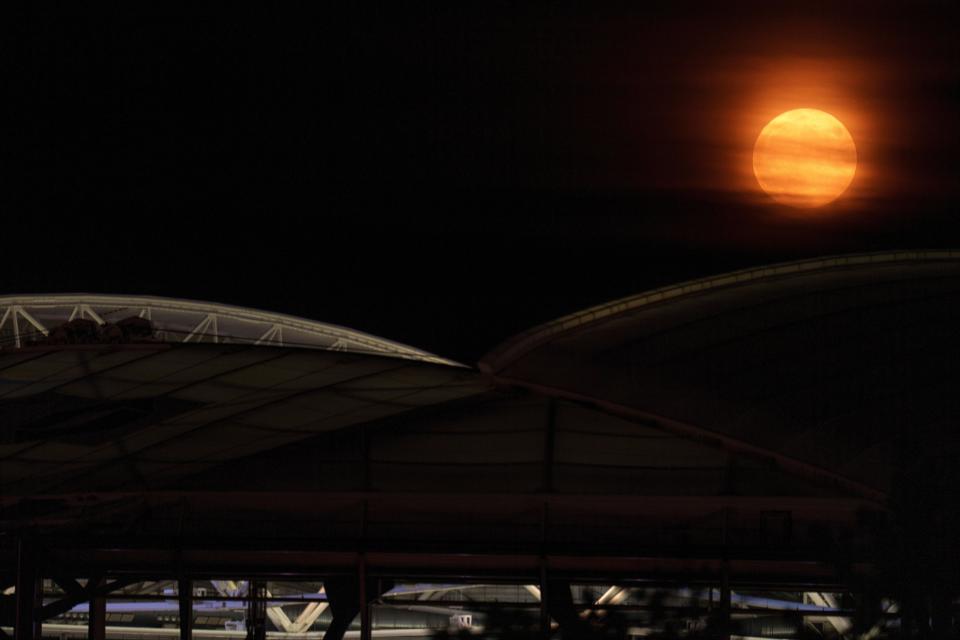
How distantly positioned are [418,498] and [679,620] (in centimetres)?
1194

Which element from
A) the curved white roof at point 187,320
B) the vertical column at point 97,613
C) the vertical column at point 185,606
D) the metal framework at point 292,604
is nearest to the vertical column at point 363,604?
the metal framework at point 292,604

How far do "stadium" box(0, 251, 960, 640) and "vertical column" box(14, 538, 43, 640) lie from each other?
0.12 ft

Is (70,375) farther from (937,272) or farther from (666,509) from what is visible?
(937,272)

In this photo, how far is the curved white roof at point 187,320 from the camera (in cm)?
3316

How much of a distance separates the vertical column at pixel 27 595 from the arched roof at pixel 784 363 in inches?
380

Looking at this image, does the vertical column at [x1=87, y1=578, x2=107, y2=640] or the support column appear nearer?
the vertical column at [x1=87, y1=578, x2=107, y2=640]

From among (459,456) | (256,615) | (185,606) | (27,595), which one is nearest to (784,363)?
(459,456)

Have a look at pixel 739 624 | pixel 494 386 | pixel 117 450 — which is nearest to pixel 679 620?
pixel 739 624

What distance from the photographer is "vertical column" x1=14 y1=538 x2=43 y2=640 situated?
19.4m

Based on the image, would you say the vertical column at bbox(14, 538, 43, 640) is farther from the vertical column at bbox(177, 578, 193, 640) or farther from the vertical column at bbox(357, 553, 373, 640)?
the vertical column at bbox(357, 553, 373, 640)

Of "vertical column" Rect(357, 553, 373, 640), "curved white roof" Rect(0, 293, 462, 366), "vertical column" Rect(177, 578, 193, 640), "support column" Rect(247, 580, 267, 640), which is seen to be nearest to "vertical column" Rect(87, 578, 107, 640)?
"vertical column" Rect(177, 578, 193, 640)

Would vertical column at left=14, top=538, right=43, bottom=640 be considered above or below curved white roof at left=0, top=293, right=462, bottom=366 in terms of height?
below

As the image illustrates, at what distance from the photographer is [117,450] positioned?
1842 cm

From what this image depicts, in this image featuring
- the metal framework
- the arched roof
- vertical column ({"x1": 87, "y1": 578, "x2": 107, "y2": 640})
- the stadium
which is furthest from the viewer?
vertical column ({"x1": 87, "y1": 578, "x2": 107, "y2": 640})
